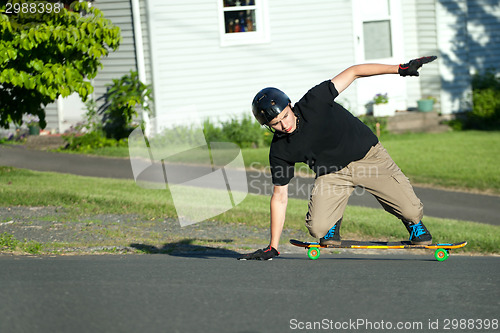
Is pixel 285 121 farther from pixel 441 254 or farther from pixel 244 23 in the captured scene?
pixel 244 23

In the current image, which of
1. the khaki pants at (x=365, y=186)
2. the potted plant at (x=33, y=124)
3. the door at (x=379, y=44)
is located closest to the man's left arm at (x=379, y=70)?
the khaki pants at (x=365, y=186)

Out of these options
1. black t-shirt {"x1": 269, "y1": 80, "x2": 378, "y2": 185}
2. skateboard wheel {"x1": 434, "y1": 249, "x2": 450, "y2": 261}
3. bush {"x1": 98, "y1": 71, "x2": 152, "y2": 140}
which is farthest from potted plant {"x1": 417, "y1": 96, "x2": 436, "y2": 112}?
black t-shirt {"x1": 269, "y1": 80, "x2": 378, "y2": 185}

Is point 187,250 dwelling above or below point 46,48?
below

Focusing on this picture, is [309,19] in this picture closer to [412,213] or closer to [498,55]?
[498,55]

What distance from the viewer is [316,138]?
6.22 m

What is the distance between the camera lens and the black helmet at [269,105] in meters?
5.86

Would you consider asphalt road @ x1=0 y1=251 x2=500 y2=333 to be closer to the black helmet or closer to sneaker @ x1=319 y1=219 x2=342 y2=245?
sneaker @ x1=319 y1=219 x2=342 y2=245

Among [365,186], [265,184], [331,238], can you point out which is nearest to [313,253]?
[331,238]

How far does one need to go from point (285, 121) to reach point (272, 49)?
11957 mm

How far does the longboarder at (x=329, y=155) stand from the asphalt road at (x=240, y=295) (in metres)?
0.42

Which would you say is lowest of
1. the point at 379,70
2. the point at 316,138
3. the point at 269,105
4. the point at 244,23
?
the point at 316,138

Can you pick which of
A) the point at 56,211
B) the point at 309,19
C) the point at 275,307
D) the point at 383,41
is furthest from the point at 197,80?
the point at 275,307

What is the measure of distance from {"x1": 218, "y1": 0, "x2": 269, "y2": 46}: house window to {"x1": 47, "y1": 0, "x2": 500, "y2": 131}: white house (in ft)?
0.08

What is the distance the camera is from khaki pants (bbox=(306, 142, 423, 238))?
259 inches
